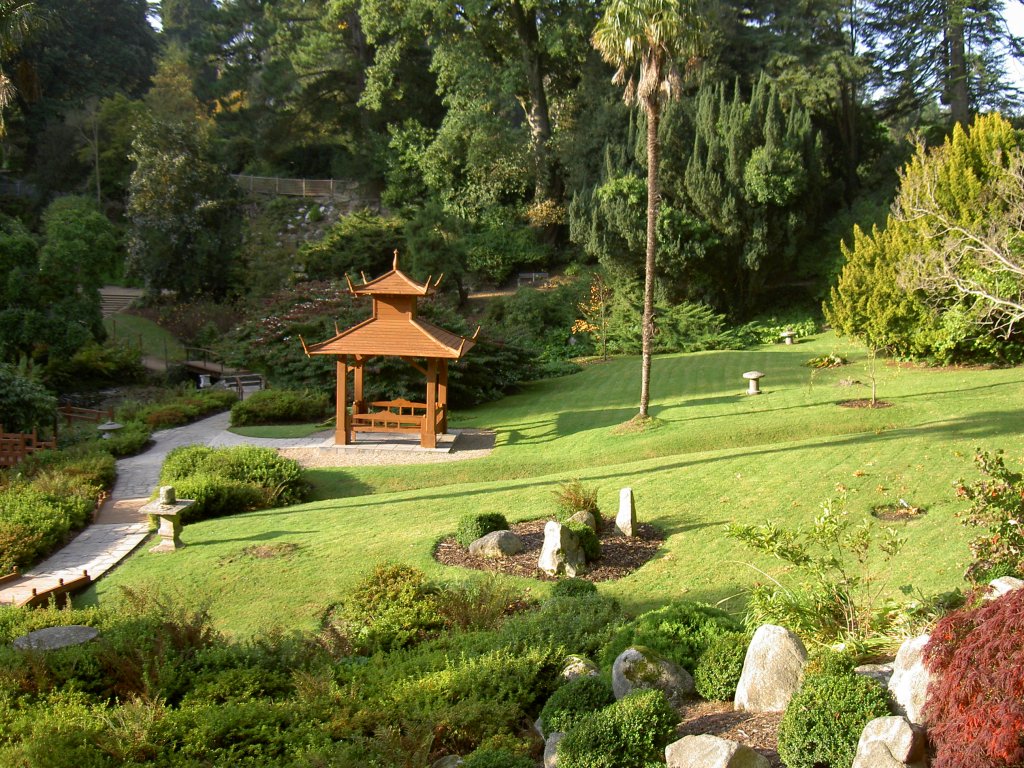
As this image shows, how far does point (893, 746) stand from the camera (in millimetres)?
5312

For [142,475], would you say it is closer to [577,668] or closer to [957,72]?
[577,668]

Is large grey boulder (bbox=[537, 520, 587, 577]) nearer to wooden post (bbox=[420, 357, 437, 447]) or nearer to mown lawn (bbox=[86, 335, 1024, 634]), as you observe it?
mown lawn (bbox=[86, 335, 1024, 634])

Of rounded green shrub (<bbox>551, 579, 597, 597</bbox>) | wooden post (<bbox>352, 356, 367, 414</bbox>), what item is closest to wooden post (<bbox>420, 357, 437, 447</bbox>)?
wooden post (<bbox>352, 356, 367, 414</bbox>)

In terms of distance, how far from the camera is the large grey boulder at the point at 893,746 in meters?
5.27

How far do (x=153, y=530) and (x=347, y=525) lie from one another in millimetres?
3700

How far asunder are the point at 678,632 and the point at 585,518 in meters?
4.79

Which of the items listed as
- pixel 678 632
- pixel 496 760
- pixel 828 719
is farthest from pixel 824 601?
pixel 496 760

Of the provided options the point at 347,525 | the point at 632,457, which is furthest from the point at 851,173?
the point at 347,525

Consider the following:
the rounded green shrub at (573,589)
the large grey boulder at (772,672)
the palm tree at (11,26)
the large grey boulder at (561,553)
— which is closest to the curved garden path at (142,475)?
the large grey boulder at (561,553)

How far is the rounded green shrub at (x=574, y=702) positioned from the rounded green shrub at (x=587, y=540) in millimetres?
4975

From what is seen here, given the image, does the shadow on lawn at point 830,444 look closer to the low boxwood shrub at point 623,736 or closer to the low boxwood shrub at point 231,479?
the low boxwood shrub at point 231,479

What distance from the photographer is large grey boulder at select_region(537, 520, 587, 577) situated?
11.7 metres

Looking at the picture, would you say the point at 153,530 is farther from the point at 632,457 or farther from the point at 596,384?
the point at 596,384

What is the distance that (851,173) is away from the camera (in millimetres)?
37250
